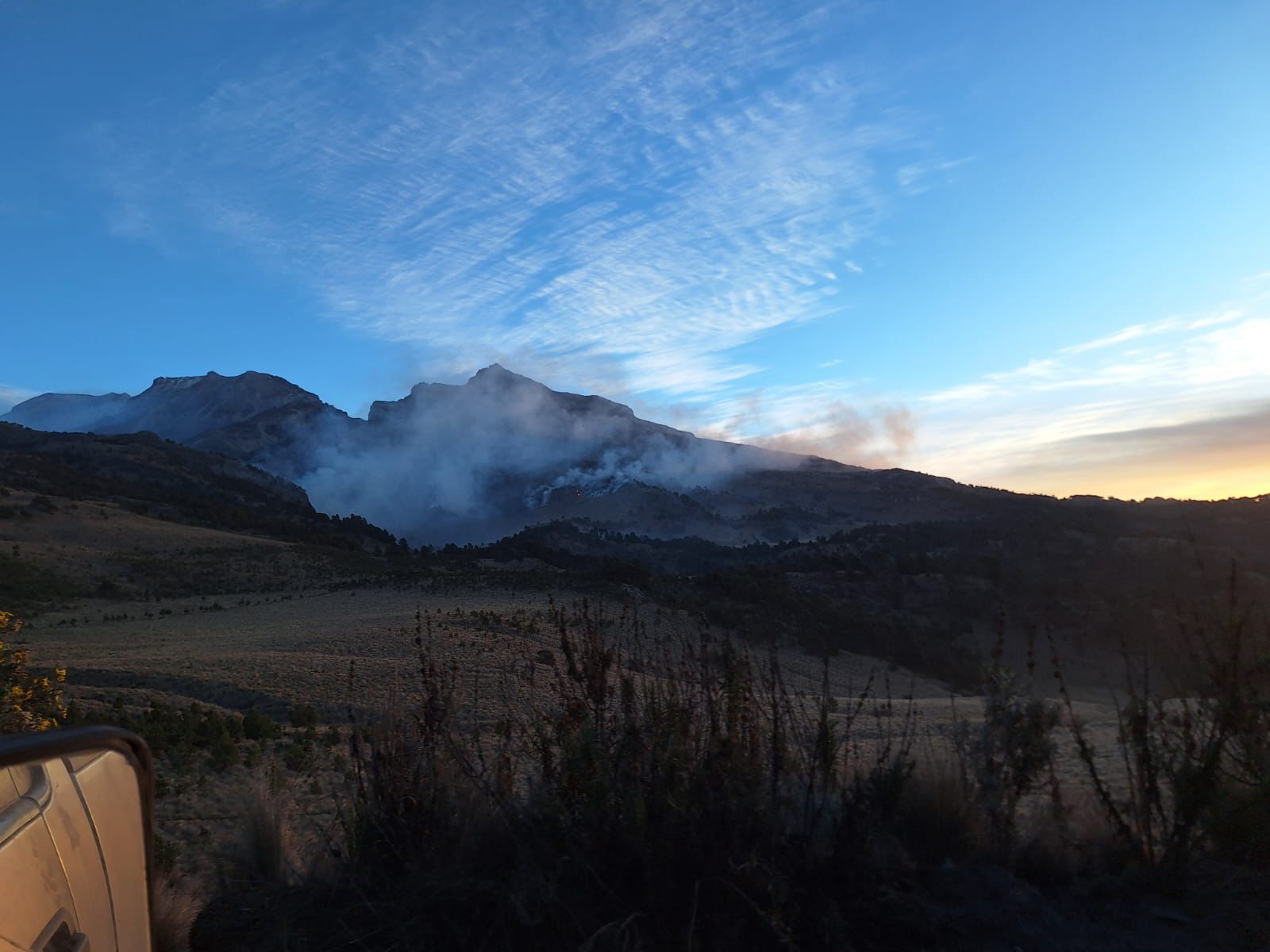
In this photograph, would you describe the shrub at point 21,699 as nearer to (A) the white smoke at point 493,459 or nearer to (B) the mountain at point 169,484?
(B) the mountain at point 169,484

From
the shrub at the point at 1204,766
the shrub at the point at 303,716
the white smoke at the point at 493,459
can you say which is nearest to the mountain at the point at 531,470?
the white smoke at the point at 493,459

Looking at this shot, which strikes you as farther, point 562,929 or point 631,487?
point 631,487

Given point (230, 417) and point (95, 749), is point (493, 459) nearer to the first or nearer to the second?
point (230, 417)

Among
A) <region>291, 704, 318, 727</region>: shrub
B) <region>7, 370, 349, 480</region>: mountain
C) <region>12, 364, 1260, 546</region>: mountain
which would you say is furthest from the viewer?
<region>7, 370, 349, 480</region>: mountain

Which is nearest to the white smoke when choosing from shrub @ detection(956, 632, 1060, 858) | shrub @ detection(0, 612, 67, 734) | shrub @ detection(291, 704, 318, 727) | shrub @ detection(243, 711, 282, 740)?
shrub @ detection(291, 704, 318, 727)

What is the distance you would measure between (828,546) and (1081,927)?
137ft

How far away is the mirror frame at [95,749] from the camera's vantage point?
1.92m

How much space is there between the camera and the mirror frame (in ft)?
6.31

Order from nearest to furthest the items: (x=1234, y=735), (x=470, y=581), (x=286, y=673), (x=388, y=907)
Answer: (x=388, y=907), (x=1234, y=735), (x=286, y=673), (x=470, y=581)

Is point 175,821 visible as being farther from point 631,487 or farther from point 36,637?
point 631,487

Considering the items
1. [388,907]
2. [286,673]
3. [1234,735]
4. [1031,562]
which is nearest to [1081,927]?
[1234,735]

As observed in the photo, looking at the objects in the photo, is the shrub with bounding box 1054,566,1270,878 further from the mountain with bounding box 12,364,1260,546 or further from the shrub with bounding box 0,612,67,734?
the mountain with bounding box 12,364,1260,546

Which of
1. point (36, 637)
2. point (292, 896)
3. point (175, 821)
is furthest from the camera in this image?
point (36, 637)

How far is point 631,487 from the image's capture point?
286 feet
